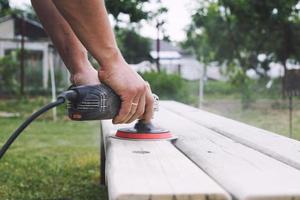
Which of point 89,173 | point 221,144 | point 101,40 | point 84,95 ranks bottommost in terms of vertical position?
point 89,173

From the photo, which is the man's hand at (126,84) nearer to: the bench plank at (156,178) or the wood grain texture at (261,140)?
the bench plank at (156,178)

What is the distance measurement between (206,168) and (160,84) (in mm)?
7169

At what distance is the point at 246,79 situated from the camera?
10.1 meters

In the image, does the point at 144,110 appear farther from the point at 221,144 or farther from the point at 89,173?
the point at 89,173

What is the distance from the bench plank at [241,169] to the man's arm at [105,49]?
0.56ft

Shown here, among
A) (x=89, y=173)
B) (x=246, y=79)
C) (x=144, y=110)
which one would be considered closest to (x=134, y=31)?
(x=246, y=79)

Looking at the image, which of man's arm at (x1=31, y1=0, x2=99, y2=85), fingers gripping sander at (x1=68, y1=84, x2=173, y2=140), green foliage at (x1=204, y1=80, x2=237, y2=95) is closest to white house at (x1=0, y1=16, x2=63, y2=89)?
green foliage at (x1=204, y1=80, x2=237, y2=95)

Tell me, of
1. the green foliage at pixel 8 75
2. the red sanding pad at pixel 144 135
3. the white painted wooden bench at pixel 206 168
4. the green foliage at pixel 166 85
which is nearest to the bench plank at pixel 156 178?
the white painted wooden bench at pixel 206 168

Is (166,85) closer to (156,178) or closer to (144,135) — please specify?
(144,135)

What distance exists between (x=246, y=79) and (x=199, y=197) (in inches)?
376

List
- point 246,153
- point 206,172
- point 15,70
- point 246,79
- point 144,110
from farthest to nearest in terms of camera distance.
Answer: point 15,70 → point 246,79 → point 144,110 → point 246,153 → point 206,172

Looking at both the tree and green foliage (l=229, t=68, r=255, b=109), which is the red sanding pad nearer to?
green foliage (l=229, t=68, r=255, b=109)

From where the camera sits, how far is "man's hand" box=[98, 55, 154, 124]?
1230 millimetres

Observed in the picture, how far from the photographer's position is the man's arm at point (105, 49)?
3.84 feet
